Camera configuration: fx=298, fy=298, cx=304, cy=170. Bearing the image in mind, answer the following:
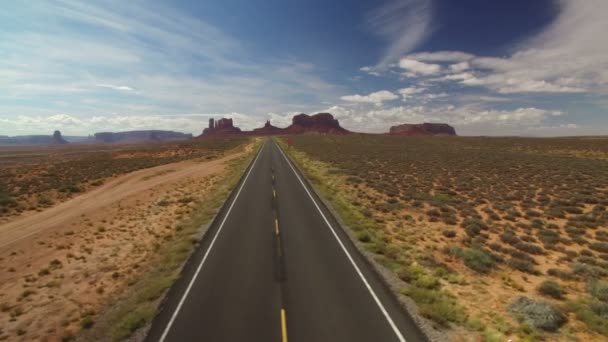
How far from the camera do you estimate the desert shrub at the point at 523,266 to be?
1343 cm

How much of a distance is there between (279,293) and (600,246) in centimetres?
1724

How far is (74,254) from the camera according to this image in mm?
16516

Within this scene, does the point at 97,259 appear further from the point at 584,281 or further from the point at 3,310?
the point at 584,281

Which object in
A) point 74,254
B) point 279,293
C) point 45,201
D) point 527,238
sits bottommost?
point 74,254

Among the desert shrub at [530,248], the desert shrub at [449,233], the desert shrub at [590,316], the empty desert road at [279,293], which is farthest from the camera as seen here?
the desert shrub at [449,233]

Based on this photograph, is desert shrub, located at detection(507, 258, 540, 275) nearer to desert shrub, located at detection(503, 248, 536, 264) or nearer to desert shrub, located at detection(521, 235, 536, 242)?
desert shrub, located at detection(503, 248, 536, 264)

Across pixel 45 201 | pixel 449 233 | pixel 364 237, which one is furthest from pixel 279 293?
pixel 45 201

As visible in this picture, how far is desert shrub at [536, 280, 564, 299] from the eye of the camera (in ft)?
37.2

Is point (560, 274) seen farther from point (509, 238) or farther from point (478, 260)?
point (509, 238)

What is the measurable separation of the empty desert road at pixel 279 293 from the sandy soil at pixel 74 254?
3.49 meters

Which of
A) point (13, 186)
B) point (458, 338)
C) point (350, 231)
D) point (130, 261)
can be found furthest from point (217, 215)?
point (13, 186)

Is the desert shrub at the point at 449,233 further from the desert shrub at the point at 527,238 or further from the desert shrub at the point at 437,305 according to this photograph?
the desert shrub at the point at 437,305

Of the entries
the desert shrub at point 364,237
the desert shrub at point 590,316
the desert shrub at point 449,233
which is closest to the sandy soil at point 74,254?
the desert shrub at point 364,237

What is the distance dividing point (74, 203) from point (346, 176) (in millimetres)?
30178
